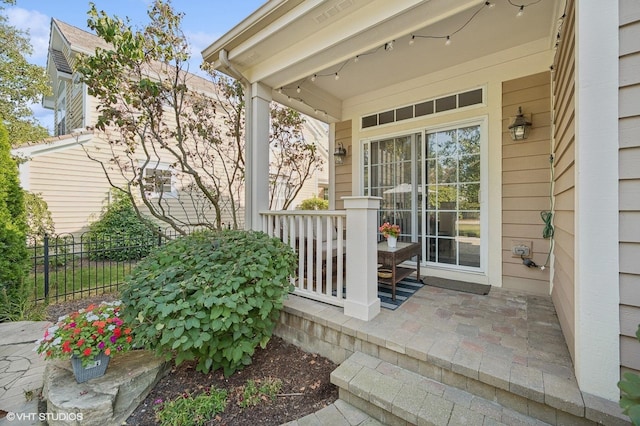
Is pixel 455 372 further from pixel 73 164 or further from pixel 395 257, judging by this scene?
pixel 73 164

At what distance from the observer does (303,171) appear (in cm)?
641

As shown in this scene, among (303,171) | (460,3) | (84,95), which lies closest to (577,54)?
(460,3)

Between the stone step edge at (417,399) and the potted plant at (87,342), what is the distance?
160 centimetres

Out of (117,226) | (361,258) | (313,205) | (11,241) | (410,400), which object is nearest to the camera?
(410,400)

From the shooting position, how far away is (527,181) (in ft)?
10.4

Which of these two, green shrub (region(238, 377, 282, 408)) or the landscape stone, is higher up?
the landscape stone

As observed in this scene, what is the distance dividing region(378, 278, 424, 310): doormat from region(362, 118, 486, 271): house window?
0.58 m

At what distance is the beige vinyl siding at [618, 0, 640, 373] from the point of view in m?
1.34

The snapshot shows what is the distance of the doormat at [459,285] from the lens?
126 inches

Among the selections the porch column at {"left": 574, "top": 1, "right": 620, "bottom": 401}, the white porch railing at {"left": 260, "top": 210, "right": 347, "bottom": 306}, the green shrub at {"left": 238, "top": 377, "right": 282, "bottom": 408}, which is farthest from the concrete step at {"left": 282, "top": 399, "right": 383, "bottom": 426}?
the porch column at {"left": 574, "top": 1, "right": 620, "bottom": 401}

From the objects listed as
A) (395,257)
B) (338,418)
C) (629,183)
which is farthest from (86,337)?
(629,183)

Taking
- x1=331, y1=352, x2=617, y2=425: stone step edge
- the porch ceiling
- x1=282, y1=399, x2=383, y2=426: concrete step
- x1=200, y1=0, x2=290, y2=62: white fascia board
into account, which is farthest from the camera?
x1=200, y1=0, x2=290, y2=62: white fascia board

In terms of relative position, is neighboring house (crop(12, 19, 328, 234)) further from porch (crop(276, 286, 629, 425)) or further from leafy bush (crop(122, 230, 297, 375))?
porch (crop(276, 286, 629, 425))

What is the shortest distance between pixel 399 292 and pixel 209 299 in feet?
6.99
